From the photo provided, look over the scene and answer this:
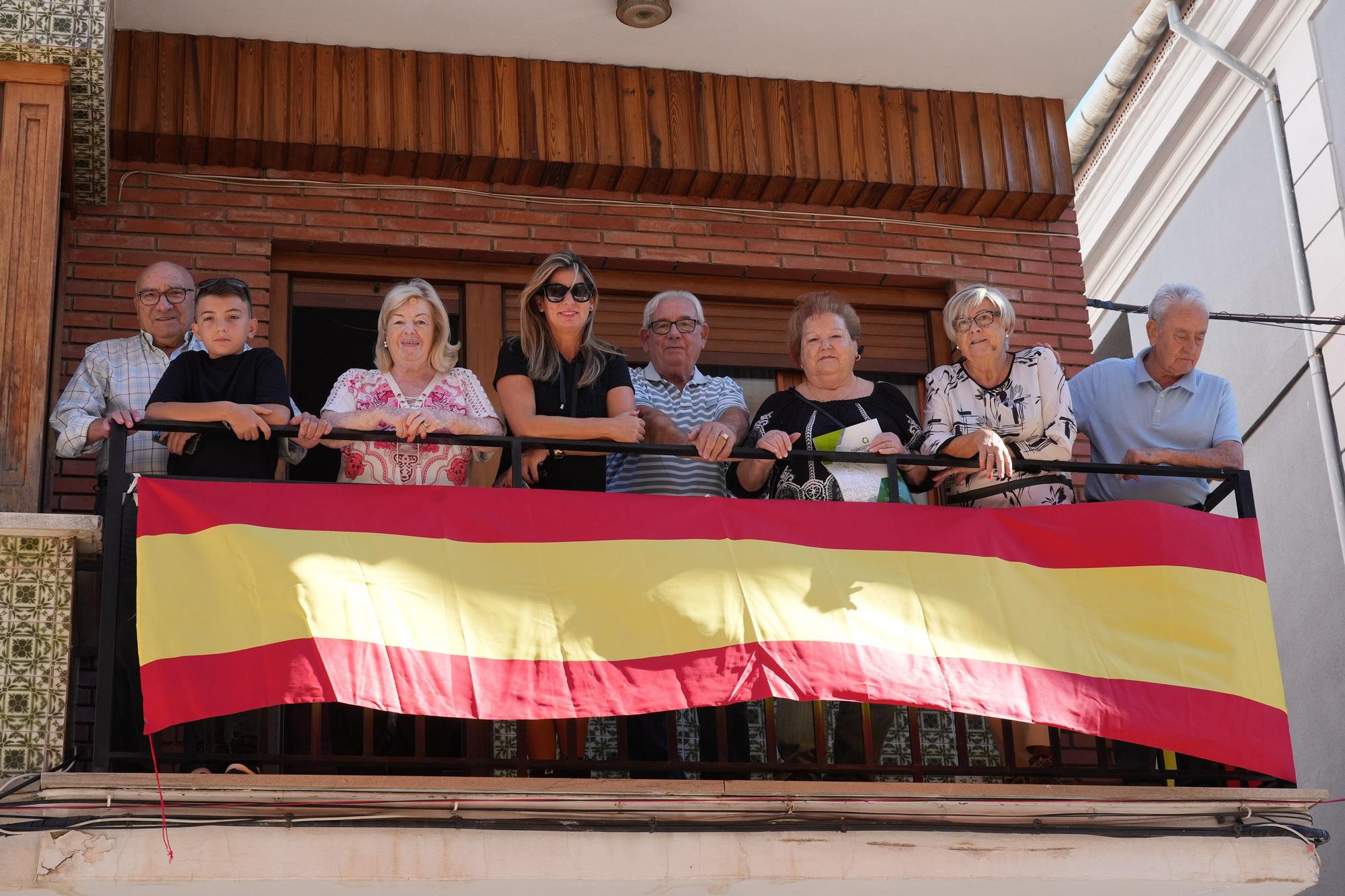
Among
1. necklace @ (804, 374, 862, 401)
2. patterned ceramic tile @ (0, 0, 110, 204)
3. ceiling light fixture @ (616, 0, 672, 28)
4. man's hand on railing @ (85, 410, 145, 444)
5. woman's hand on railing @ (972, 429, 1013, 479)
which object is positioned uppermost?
ceiling light fixture @ (616, 0, 672, 28)

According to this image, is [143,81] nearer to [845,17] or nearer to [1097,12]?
[845,17]

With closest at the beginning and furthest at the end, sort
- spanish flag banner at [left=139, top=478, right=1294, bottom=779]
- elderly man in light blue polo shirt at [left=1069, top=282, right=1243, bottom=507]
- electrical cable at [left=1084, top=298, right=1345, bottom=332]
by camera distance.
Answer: spanish flag banner at [left=139, top=478, right=1294, bottom=779] < elderly man in light blue polo shirt at [left=1069, top=282, right=1243, bottom=507] < electrical cable at [left=1084, top=298, right=1345, bottom=332]

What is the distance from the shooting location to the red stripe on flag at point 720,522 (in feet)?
20.3

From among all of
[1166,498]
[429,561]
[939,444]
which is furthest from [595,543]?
[1166,498]

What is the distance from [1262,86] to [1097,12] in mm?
3945

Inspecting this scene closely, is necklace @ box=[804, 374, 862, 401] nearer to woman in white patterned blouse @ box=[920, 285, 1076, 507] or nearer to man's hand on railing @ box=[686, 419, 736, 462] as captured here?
woman in white patterned blouse @ box=[920, 285, 1076, 507]

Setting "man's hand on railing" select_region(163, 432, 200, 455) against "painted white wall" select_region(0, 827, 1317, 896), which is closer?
"painted white wall" select_region(0, 827, 1317, 896)

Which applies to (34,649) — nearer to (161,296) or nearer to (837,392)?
(161,296)

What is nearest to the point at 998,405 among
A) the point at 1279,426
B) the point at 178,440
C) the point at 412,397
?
the point at 412,397

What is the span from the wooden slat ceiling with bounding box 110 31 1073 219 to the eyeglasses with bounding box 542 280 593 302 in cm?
184

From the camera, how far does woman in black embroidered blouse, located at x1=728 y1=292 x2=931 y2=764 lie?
6906 millimetres

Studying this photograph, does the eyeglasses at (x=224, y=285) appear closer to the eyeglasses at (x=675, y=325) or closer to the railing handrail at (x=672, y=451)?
the railing handrail at (x=672, y=451)

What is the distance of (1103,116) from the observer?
47.0 ft

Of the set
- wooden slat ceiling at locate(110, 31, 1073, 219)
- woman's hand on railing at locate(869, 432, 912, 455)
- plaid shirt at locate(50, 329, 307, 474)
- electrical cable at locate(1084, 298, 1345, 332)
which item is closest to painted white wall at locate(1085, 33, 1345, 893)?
electrical cable at locate(1084, 298, 1345, 332)
